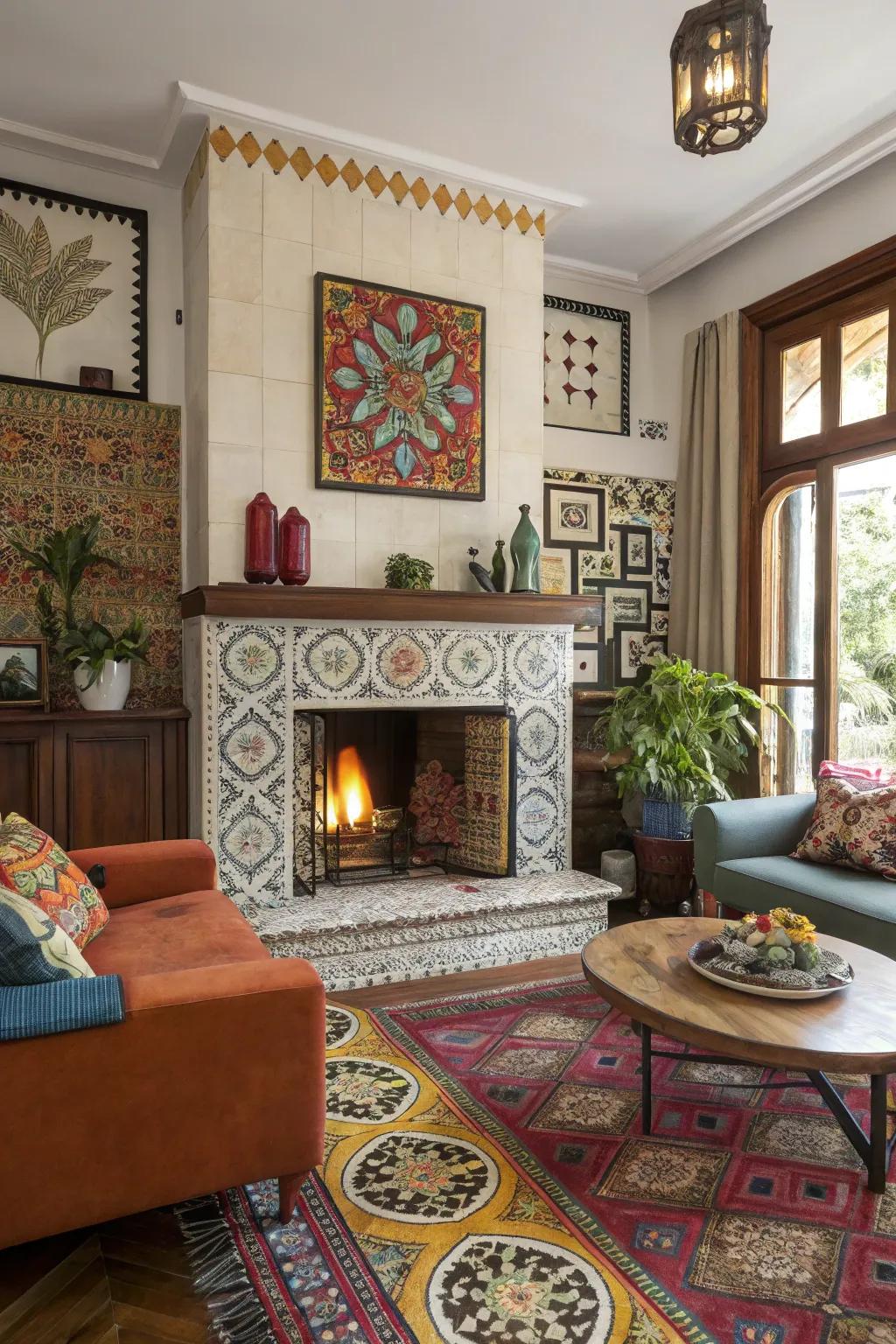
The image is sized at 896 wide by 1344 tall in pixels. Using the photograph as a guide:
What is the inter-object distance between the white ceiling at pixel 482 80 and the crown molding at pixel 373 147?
0.10ft

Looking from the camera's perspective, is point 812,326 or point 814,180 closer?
point 814,180

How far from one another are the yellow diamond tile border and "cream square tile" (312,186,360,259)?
0.05m

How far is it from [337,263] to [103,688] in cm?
197

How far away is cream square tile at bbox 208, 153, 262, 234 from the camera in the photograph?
3455mm

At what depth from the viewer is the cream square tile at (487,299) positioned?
13.1 ft

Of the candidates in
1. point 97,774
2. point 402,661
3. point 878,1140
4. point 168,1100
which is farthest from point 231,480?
point 878,1140

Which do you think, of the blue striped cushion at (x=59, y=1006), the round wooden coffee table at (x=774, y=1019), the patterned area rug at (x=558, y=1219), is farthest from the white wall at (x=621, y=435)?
the blue striped cushion at (x=59, y=1006)

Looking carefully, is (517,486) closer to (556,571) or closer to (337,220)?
(556,571)

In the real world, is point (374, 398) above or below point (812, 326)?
below

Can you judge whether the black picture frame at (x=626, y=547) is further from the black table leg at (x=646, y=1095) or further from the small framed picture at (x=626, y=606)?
the black table leg at (x=646, y=1095)

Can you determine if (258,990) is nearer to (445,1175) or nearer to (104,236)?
(445,1175)

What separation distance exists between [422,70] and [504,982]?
328 centimetres

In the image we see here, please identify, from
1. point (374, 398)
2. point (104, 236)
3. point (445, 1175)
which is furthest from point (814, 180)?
point (445, 1175)

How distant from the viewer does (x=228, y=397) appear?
3.51m
